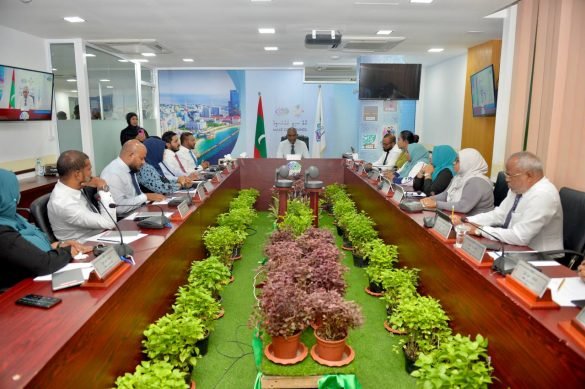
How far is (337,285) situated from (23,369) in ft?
4.99

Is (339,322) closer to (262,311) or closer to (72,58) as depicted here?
(262,311)

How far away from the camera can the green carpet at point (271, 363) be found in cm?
210

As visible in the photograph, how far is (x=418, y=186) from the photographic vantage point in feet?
13.9

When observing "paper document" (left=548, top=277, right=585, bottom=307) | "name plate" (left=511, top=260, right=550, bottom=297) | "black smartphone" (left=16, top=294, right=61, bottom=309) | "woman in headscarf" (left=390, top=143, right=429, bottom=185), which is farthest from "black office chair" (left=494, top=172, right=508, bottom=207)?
"black smartphone" (left=16, top=294, right=61, bottom=309)

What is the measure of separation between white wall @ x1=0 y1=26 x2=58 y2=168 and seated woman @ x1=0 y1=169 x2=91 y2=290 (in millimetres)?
3604

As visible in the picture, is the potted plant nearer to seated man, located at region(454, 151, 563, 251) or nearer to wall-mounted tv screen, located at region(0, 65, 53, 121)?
seated man, located at region(454, 151, 563, 251)

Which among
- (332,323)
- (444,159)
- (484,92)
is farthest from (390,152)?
(332,323)

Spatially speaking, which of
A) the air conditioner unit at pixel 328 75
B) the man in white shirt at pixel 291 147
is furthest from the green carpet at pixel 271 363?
the air conditioner unit at pixel 328 75

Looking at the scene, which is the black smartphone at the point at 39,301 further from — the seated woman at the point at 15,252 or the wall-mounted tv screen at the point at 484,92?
the wall-mounted tv screen at the point at 484,92

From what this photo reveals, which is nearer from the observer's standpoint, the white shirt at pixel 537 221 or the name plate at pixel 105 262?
the name plate at pixel 105 262

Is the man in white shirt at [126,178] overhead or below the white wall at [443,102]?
below

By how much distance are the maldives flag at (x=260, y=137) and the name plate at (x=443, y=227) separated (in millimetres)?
7531

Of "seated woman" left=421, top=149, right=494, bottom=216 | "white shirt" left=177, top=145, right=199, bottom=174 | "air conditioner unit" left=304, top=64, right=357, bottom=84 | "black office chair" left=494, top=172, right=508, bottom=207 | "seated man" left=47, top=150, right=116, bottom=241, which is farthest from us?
"air conditioner unit" left=304, top=64, right=357, bottom=84

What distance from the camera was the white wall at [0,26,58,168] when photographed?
193 inches
